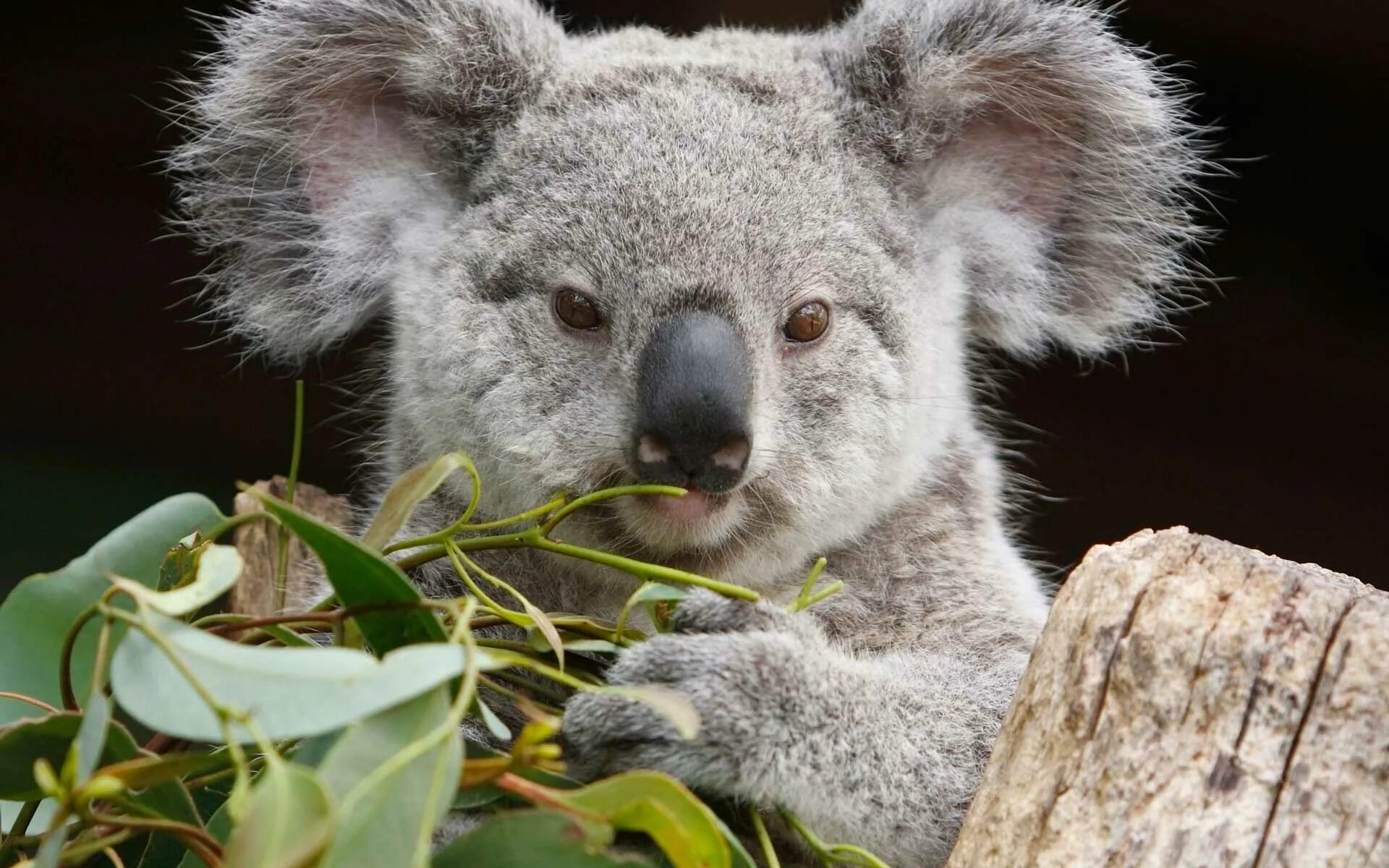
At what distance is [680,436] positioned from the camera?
5.89 feet

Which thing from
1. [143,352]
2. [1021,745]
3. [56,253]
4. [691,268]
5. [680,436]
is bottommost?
[143,352]

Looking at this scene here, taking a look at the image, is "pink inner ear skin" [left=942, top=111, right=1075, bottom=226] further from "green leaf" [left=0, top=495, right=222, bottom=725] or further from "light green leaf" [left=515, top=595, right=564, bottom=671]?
"green leaf" [left=0, top=495, right=222, bottom=725]

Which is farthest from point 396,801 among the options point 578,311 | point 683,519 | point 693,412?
point 578,311

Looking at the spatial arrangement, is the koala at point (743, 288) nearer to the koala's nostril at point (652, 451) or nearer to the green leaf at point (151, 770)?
the koala's nostril at point (652, 451)

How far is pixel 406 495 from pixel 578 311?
23.2 inches

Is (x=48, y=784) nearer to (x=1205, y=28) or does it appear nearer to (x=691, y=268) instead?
(x=691, y=268)

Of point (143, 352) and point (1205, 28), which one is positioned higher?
point (1205, 28)

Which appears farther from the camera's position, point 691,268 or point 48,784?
point 691,268

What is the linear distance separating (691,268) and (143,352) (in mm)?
2898

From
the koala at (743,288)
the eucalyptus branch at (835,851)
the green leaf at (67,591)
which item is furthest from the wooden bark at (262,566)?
the eucalyptus branch at (835,851)

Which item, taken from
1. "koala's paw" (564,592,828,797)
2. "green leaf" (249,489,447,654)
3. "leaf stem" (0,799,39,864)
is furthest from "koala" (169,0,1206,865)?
"leaf stem" (0,799,39,864)

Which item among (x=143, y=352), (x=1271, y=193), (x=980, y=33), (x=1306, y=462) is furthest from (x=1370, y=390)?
(x=143, y=352)

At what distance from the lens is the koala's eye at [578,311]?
2016 millimetres

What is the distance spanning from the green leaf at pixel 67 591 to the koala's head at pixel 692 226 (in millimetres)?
566
